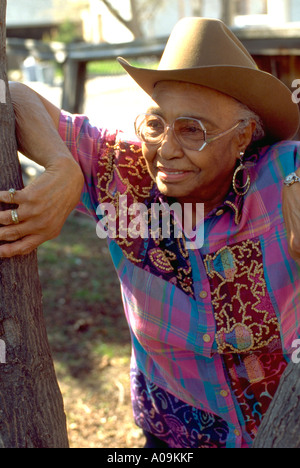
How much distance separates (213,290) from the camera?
2414mm

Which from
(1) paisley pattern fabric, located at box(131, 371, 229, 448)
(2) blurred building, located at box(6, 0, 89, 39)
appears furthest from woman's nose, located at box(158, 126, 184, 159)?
(2) blurred building, located at box(6, 0, 89, 39)

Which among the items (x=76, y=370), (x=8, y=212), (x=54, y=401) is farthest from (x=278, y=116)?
(x=76, y=370)

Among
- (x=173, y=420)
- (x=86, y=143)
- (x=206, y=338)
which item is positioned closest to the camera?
(x=206, y=338)

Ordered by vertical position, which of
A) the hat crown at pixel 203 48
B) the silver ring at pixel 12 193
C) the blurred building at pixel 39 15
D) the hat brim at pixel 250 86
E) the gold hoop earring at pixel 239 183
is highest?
the hat crown at pixel 203 48

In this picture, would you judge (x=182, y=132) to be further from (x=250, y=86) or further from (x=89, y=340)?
(x=89, y=340)

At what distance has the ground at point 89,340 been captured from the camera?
3949 millimetres

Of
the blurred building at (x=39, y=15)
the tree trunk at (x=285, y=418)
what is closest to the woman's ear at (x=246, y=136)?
the tree trunk at (x=285, y=418)

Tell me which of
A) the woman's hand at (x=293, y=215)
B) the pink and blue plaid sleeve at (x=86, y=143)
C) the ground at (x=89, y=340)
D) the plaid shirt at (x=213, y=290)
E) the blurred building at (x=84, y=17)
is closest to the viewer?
the woman's hand at (x=293, y=215)

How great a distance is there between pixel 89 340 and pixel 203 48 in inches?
122

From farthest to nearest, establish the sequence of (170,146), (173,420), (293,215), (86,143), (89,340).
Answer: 1. (89,340)
2. (173,420)
3. (86,143)
4. (170,146)
5. (293,215)

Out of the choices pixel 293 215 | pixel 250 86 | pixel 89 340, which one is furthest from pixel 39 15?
pixel 293 215

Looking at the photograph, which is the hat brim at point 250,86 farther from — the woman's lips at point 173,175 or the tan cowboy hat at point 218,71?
the woman's lips at point 173,175

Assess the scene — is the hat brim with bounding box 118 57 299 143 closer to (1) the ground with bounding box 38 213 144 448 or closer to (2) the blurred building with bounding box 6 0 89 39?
(1) the ground with bounding box 38 213 144 448

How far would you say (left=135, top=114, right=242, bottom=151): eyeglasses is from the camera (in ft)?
7.38
